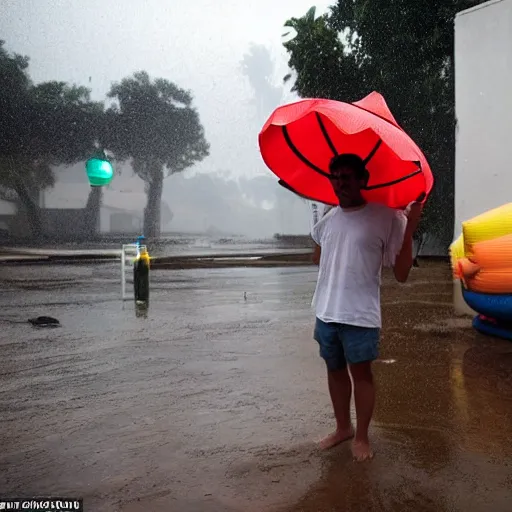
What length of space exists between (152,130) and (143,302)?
1644 centimetres

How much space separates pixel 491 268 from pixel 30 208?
63.3 feet

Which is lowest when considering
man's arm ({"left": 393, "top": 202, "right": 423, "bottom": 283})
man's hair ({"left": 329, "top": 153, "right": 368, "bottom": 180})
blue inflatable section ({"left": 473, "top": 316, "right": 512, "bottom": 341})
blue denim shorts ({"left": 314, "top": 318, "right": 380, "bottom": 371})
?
blue inflatable section ({"left": 473, "top": 316, "right": 512, "bottom": 341})

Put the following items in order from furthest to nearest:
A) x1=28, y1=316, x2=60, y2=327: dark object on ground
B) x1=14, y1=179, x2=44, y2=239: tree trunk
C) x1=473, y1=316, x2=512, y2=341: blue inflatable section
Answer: x1=14, y1=179, x2=44, y2=239: tree trunk → x1=28, y1=316, x2=60, y2=327: dark object on ground → x1=473, y1=316, x2=512, y2=341: blue inflatable section

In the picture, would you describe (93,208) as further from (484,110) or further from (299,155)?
(299,155)

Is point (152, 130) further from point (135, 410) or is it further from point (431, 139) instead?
point (135, 410)

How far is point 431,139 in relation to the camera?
17.4 meters

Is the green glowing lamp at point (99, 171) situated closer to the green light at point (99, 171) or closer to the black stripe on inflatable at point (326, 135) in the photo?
the green light at point (99, 171)

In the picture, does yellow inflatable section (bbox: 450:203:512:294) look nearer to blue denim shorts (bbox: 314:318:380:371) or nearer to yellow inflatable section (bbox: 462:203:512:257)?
yellow inflatable section (bbox: 462:203:512:257)

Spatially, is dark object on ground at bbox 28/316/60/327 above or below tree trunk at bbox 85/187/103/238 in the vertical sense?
below

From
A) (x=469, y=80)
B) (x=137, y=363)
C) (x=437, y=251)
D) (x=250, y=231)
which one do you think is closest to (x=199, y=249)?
(x=250, y=231)

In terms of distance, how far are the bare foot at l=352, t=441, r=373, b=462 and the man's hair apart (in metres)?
1.17

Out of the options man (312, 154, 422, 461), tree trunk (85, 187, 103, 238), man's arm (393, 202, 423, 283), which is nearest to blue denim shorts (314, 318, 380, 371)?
man (312, 154, 422, 461)

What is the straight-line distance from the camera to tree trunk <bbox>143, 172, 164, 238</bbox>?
69.4 ft

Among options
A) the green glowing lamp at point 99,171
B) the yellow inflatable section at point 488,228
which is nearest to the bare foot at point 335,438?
the yellow inflatable section at point 488,228
